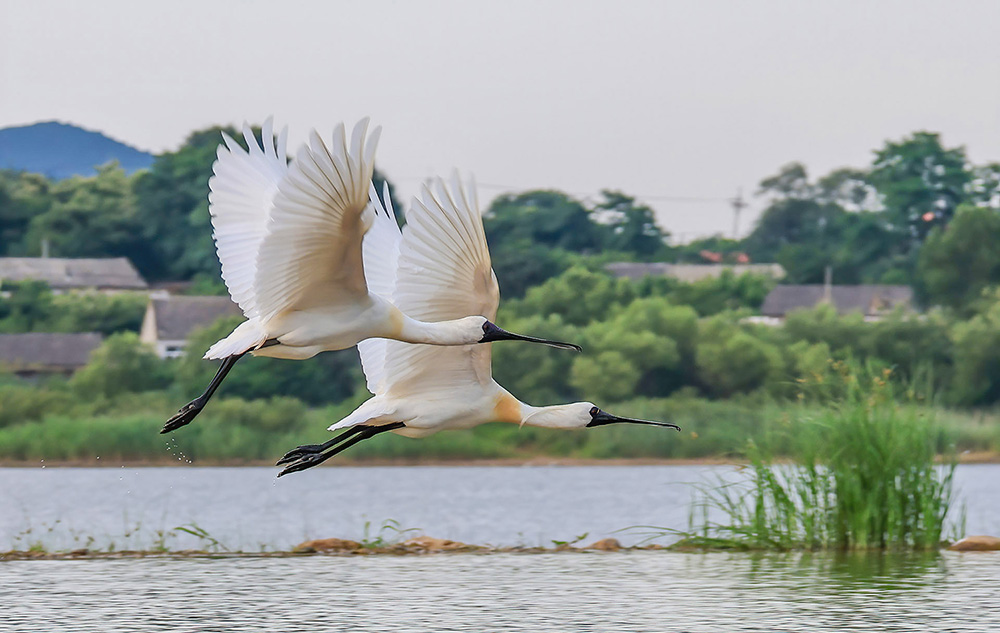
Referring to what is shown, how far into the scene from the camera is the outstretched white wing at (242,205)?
1180cm

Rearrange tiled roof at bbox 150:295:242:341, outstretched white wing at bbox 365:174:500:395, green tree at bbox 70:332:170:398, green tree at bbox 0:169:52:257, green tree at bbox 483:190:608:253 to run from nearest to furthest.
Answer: outstretched white wing at bbox 365:174:500:395 < green tree at bbox 70:332:170:398 < tiled roof at bbox 150:295:242:341 < green tree at bbox 0:169:52:257 < green tree at bbox 483:190:608:253

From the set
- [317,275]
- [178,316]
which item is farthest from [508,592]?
[178,316]

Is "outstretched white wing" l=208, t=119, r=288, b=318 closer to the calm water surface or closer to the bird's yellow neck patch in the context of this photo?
the bird's yellow neck patch

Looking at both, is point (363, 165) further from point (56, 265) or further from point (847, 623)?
point (56, 265)

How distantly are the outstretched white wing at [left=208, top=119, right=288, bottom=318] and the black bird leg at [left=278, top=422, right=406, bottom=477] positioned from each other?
1.23 m

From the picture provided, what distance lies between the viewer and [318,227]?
32.1ft

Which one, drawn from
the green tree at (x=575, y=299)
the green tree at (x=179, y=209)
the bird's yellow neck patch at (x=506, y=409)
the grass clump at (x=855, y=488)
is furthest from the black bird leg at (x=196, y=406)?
the green tree at (x=179, y=209)

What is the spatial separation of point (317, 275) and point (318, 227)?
0.48m

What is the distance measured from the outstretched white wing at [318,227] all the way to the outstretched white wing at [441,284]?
1061 millimetres

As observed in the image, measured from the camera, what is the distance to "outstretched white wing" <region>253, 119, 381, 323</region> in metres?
9.37

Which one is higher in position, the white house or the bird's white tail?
the white house

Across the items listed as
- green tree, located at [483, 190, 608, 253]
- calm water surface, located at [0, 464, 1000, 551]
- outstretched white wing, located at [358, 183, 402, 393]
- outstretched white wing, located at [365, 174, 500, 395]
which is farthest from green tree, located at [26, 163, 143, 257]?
outstretched white wing, located at [365, 174, 500, 395]

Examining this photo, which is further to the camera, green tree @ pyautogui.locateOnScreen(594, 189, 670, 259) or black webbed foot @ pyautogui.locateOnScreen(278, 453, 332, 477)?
green tree @ pyautogui.locateOnScreen(594, 189, 670, 259)

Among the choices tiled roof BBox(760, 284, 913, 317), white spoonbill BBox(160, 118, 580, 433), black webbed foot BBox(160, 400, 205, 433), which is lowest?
black webbed foot BBox(160, 400, 205, 433)
